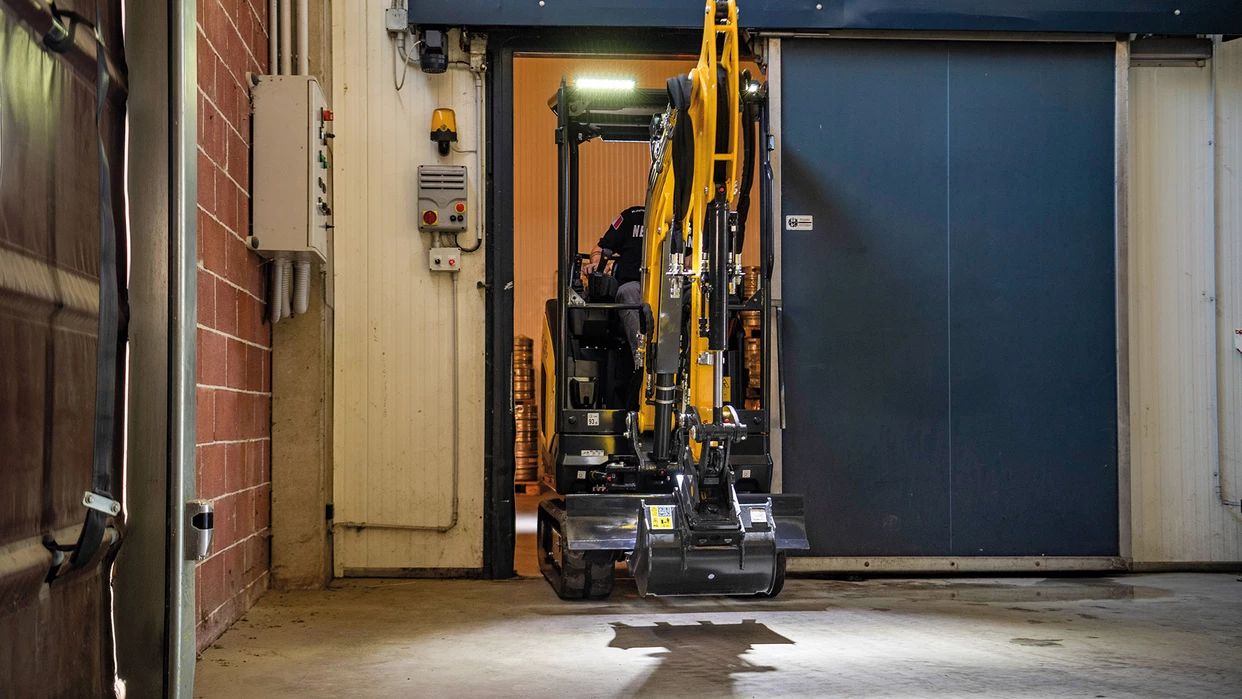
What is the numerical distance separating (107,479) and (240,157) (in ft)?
14.4

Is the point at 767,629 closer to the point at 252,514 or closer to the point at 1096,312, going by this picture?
the point at 252,514

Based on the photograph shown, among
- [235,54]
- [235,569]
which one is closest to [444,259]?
[235,54]

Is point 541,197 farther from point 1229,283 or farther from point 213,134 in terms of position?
point 213,134

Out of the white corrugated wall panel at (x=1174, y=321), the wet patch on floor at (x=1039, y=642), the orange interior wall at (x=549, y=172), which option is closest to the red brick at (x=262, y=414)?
the wet patch on floor at (x=1039, y=642)

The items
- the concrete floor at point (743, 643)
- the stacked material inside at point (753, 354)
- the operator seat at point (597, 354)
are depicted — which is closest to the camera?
the concrete floor at point (743, 643)

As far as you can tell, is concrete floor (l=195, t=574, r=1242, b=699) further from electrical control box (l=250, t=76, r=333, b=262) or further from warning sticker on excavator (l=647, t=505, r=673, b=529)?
electrical control box (l=250, t=76, r=333, b=262)

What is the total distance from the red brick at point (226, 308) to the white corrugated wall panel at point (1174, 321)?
225 inches

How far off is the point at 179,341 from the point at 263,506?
478 cm

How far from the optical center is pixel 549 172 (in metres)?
13.8

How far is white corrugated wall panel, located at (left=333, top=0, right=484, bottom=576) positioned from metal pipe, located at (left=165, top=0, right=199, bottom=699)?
518 cm

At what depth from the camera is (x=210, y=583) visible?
5008 millimetres

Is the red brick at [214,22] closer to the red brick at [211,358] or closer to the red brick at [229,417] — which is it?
the red brick at [211,358]

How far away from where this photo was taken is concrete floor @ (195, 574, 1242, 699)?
4.19 meters

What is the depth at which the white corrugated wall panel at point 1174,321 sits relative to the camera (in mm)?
7469
